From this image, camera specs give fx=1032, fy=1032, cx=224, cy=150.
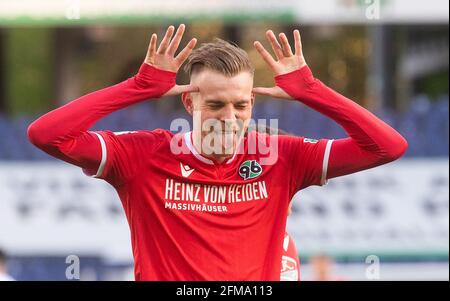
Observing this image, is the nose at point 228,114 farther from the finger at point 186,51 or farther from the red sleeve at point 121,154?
the red sleeve at point 121,154

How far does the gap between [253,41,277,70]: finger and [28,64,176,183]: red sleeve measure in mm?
421

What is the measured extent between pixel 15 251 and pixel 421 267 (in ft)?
17.0

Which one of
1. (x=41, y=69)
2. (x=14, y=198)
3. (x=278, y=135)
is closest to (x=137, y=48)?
(x=41, y=69)

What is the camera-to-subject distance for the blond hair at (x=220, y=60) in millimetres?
4775

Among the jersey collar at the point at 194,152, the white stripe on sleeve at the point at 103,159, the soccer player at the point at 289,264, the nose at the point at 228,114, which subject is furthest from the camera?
the soccer player at the point at 289,264

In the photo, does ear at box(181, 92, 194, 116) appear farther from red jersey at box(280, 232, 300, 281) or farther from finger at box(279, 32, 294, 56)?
red jersey at box(280, 232, 300, 281)

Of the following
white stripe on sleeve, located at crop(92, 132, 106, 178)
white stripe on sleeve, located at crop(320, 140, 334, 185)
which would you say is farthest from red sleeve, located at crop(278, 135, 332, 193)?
white stripe on sleeve, located at crop(92, 132, 106, 178)

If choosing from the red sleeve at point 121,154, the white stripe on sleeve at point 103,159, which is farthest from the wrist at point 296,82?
the white stripe on sleeve at point 103,159

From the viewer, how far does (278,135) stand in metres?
5.16

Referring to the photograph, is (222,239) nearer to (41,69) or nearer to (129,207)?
(129,207)

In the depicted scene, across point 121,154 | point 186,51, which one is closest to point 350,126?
point 186,51

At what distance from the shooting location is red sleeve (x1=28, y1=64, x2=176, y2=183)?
15.5 feet

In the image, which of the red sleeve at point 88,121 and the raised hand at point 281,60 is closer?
the red sleeve at point 88,121
